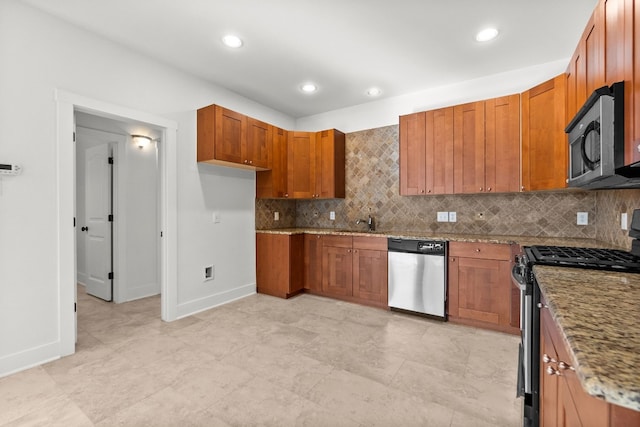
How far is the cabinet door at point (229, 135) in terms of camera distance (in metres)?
3.31

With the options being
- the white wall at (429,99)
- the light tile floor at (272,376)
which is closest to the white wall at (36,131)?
the light tile floor at (272,376)

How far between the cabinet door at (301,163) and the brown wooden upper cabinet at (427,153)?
1.36 m

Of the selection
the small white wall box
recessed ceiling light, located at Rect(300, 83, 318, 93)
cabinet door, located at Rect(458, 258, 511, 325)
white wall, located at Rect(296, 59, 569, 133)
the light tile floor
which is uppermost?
recessed ceiling light, located at Rect(300, 83, 318, 93)

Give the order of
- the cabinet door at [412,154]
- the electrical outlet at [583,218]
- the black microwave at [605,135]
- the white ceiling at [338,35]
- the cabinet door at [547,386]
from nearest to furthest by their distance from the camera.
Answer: the cabinet door at [547,386], the black microwave at [605,135], the white ceiling at [338,35], the electrical outlet at [583,218], the cabinet door at [412,154]

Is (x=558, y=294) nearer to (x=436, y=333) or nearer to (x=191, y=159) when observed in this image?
(x=436, y=333)

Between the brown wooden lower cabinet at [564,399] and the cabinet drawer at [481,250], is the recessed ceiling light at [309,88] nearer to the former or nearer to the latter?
the cabinet drawer at [481,250]

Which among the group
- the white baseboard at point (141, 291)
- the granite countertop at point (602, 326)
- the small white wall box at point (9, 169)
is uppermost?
the small white wall box at point (9, 169)

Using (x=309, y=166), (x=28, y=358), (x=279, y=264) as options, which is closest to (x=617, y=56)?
(x=309, y=166)

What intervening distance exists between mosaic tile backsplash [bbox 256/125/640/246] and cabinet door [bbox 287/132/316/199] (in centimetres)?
49

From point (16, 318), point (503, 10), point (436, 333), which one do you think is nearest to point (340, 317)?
point (436, 333)

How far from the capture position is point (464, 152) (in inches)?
128

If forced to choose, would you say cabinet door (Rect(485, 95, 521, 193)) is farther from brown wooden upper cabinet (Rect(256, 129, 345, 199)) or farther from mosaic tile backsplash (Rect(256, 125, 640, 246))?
brown wooden upper cabinet (Rect(256, 129, 345, 199))

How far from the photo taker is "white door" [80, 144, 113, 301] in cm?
400

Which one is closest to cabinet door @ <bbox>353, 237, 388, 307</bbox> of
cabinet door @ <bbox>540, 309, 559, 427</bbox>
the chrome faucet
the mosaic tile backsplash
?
the chrome faucet
